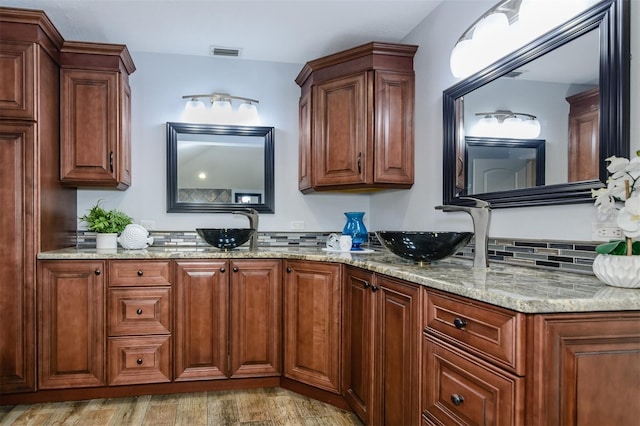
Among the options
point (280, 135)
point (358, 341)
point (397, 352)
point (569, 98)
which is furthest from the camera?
point (280, 135)

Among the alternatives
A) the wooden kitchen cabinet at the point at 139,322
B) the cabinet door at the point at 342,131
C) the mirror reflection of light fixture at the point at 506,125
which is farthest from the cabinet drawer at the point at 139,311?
the mirror reflection of light fixture at the point at 506,125

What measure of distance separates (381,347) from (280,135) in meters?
2.15

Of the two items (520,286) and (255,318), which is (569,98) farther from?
(255,318)

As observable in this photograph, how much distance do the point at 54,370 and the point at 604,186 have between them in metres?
3.08

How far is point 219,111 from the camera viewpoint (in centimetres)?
355

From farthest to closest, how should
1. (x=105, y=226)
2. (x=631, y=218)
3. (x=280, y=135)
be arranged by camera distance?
(x=280, y=135) < (x=105, y=226) < (x=631, y=218)

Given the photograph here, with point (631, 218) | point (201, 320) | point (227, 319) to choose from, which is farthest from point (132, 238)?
point (631, 218)

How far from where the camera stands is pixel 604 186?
1.61 m

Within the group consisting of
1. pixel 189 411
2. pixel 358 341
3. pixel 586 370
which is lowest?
pixel 189 411

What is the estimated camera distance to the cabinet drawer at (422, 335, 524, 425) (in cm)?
122

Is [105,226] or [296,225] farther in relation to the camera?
[296,225]

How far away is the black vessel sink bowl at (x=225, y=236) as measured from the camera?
3008 mm

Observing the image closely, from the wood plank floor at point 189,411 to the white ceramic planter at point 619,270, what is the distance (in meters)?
1.57

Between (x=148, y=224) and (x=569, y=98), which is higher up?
(x=569, y=98)
